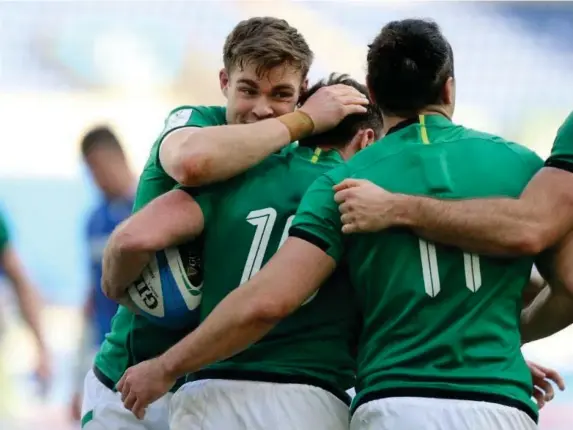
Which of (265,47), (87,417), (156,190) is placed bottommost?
(87,417)

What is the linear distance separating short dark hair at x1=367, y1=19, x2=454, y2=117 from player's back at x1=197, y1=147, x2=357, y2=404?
10.5 inches

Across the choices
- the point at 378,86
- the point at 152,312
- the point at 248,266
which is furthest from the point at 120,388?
the point at 378,86

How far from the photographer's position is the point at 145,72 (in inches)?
247

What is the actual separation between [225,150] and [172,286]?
12.5 inches

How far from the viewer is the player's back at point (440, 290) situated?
2.01 metres

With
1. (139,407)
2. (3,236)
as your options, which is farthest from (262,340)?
(3,236)

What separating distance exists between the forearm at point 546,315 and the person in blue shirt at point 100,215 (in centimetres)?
263

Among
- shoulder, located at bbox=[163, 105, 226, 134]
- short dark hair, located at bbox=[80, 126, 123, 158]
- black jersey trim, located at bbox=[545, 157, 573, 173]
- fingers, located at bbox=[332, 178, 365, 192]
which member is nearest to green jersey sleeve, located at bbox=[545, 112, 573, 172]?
black jersey trim, located at bbox=[545, 157, 573, 173]

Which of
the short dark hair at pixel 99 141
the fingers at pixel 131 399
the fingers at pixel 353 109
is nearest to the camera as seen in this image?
the fingers at pixel 131 399

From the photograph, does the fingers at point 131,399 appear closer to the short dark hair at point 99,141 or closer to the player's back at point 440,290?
the player's back at point 440,290

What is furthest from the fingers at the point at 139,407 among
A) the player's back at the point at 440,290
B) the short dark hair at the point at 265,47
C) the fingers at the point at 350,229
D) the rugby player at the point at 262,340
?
the short dark hair at the point at 265,47

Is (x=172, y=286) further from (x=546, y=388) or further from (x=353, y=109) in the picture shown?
(x=546, y=388)

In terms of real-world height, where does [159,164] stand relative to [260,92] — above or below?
below

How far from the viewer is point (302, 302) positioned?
2.07m
